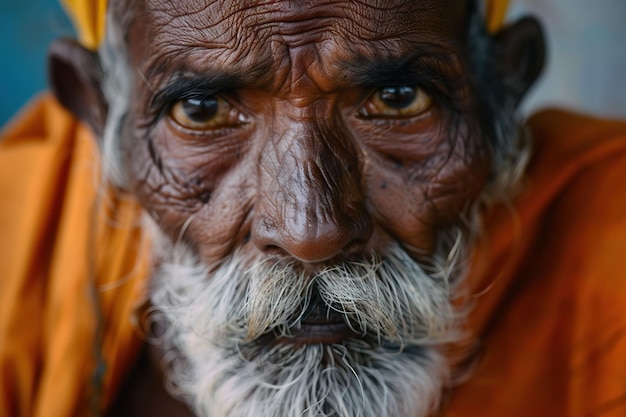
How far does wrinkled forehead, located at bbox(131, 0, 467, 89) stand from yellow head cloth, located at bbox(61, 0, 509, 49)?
39cm

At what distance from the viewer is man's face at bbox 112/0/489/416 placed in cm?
129

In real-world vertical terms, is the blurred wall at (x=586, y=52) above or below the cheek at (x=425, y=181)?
above

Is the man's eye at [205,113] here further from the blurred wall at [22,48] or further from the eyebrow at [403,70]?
the blurred wall at [22,48]

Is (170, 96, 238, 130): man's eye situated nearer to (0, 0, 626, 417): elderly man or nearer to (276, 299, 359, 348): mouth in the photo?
(0, 0, 626, 417): elderly man

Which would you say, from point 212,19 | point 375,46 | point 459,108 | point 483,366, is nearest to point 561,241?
point 483,366

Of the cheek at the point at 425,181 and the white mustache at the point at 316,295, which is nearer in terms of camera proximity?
the white mustache at the point at 316,295

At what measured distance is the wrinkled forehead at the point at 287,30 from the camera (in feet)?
4.23

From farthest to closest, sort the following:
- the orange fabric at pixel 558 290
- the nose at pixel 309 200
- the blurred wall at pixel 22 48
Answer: the blurred wall at pixel 22 48
the orange fabric at pixel 558 290
the nose at pixel 309 200

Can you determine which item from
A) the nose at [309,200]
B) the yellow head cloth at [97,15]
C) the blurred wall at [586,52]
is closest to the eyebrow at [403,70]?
the nose at [309,200]

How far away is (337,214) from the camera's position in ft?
4.08

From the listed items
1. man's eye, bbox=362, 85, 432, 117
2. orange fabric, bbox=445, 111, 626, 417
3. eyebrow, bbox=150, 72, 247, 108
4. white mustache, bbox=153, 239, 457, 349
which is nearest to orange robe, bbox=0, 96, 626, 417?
orange fabric, bbox=445, 111, 626, 417

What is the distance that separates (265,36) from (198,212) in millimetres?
379

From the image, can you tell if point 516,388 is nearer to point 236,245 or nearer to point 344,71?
point 236,245

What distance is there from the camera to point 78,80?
1841 millimetres
